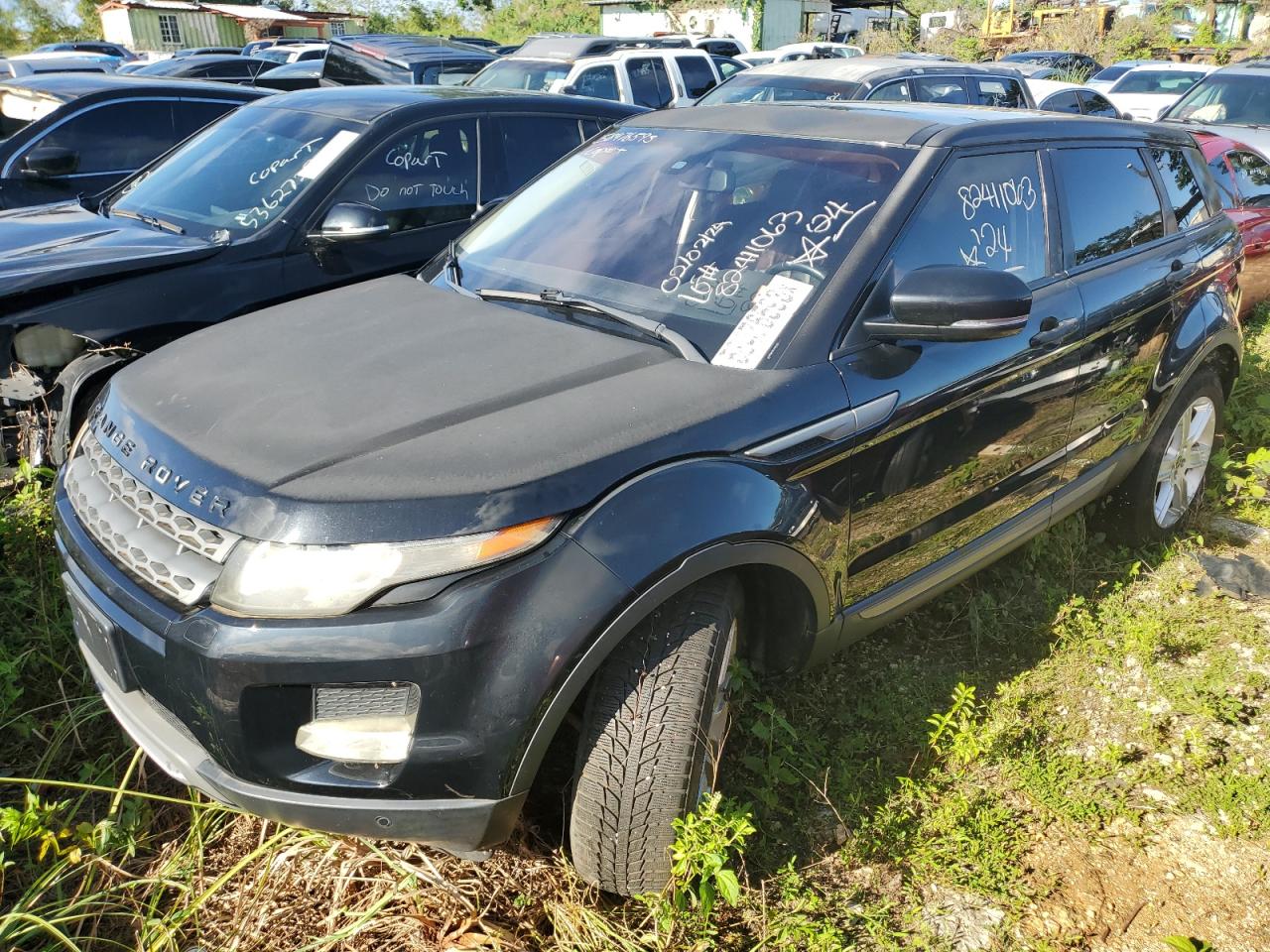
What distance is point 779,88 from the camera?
940 centimetres

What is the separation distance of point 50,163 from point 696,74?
8.64 metres

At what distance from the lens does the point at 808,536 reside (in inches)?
94.4

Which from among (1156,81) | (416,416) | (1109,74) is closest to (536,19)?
(1109,74)

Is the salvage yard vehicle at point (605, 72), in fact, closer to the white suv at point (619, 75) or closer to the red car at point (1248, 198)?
the white suv at point (619, 75)

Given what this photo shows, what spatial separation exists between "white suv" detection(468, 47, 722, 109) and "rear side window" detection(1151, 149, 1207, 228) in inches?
315

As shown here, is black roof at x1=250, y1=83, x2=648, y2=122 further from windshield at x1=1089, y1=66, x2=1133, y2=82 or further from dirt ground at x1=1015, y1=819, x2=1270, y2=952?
windshield at x1=1089, y1=66, x2=1133, y2=82

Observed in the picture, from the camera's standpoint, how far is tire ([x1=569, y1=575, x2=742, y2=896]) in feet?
7.03

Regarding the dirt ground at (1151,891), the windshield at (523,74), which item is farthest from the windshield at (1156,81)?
the dirt ground at (1151,891)

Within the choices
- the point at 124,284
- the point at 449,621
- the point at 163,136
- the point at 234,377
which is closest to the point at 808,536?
the point at 449,621

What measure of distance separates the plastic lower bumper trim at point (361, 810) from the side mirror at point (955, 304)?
147cm

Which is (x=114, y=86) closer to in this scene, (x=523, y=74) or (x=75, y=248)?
(x=75, y=248)

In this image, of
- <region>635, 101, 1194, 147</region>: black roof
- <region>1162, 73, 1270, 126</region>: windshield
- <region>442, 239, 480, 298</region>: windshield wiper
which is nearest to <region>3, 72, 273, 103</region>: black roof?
<region>442, 239, 480, 298</region>: windshield wiper

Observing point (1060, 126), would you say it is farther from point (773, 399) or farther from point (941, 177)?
point (773, 399)

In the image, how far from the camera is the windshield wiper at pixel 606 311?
255 centimetres
